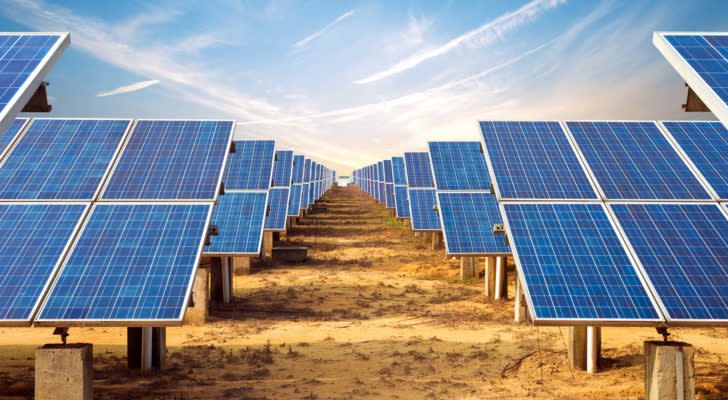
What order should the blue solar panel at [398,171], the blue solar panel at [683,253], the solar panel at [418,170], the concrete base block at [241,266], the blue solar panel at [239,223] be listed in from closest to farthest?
the blue solar panel at [683,253], the blue solar panel at [239,223], the concrete base block at [241,266], the solar panel at [418,170], the blue solar panel at [398,171]

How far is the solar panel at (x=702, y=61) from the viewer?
8734mm

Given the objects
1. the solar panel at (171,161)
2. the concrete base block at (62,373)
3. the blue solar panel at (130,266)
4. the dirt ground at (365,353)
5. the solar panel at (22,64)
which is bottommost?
the dirt ground at (365,353)

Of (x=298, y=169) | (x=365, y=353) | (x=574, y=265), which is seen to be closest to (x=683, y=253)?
(x=574, y=265)

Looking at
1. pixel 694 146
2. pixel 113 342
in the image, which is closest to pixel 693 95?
pixel 694 146

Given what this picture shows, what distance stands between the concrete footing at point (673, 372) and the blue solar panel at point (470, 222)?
27.8ft

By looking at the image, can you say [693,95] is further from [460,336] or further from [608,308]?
[460,336]

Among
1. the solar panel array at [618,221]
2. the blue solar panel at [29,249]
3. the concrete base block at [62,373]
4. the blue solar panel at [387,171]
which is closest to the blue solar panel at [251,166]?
the solar panel array at [618,221]

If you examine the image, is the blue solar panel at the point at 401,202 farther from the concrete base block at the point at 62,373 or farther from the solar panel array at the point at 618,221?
the concrete base block at the point at 62,373

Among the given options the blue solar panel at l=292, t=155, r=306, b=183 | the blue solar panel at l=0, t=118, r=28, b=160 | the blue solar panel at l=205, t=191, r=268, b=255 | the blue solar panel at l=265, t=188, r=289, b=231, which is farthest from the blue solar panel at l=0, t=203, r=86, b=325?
the blue solar panel at l=292, t=155, r=306, b=183

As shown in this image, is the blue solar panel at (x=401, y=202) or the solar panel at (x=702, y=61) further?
the blue solar panel at (x=401, y=202)

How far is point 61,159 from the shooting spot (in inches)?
457

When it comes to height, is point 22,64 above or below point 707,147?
above

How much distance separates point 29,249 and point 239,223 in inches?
408

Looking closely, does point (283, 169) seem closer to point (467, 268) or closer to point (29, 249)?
point (467, 268)
